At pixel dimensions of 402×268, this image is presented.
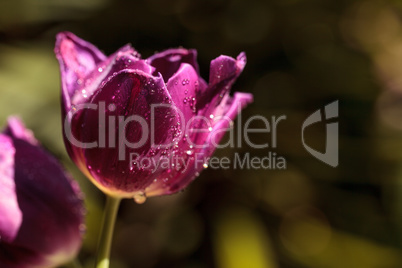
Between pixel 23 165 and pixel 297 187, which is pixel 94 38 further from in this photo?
pixel 23 165

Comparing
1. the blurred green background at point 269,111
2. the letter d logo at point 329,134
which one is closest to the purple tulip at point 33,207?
the blurred green background at point 269,111

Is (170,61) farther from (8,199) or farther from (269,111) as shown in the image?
(269,111)

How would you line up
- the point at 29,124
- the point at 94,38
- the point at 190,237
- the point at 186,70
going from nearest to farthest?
the point at 186,70, the point at 29,124, the point at 190,237, the point at 94,38

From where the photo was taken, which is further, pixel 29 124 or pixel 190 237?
pixel 190 237

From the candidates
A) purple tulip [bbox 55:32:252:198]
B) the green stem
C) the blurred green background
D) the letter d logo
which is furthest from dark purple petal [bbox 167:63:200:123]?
the letter d logo

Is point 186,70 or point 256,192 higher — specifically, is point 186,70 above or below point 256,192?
above

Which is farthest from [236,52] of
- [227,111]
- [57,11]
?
[227,111]

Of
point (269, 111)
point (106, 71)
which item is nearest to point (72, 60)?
point (106, 71)

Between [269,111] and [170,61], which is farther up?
[170,61]
